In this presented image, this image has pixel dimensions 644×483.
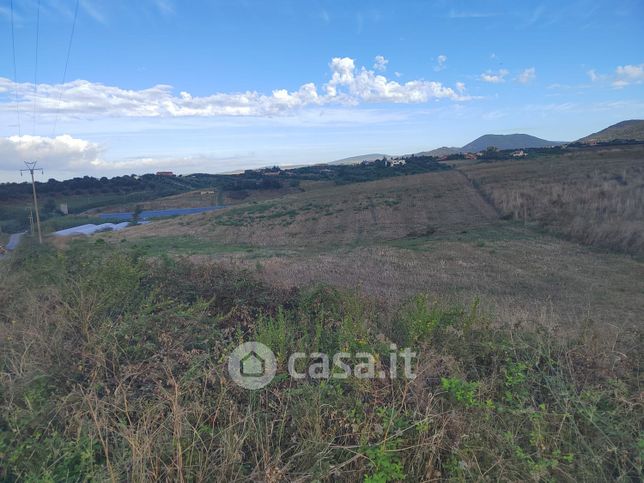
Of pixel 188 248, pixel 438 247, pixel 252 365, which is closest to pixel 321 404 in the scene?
pixel 252 365

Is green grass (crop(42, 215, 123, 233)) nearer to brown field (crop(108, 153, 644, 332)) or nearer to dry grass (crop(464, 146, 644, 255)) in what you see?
brown field (crop(108, 153, 644, 332))

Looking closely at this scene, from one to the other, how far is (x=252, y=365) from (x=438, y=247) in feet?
45.9

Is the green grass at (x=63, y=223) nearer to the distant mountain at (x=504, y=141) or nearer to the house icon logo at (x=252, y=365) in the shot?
the house icon logo at (x=252, y=365)

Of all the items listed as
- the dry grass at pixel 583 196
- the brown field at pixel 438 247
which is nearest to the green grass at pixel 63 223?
the brown field at pixel 438 247

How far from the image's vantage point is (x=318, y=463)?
283cm

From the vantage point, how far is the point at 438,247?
16.8 metres

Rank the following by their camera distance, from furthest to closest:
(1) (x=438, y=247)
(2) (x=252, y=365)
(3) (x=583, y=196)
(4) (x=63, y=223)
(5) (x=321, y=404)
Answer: (4) (x=63, y=223) → (3) (x=583, y=196) → (1) (x=438, y=247) → (2) (x=252, y=365) → (5) (x=321, y=404)

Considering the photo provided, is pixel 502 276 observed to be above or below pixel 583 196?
below

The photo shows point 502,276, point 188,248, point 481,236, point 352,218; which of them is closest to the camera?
point 502,276

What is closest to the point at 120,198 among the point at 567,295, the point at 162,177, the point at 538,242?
the point at 162,177

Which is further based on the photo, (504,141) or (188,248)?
(504,141)

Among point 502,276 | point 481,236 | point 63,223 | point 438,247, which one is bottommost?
point 63,223

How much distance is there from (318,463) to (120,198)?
242 feet

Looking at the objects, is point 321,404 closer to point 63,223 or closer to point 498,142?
point 63,223
